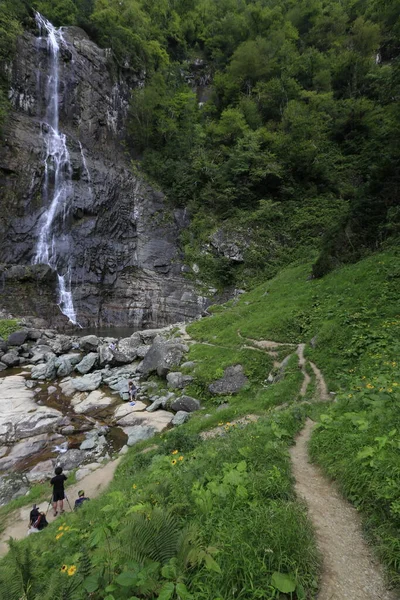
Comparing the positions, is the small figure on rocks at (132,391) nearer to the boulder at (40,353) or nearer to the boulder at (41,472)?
the boulder at (41,472)

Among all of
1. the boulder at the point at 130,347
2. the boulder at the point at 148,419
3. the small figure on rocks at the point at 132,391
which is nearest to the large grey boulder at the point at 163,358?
the small figure on rocks at the point at 132,391

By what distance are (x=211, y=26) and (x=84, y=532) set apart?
80837mm

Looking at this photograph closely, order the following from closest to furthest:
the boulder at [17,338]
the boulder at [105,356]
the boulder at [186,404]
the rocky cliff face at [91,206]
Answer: the boulder at [186,404]
the boulder at [105,356]
the boulder at [17,338]
the rocky cliff face at [91,206]

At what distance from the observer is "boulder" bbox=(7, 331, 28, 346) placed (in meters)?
20.9

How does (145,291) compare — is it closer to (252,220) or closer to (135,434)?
(252,220)

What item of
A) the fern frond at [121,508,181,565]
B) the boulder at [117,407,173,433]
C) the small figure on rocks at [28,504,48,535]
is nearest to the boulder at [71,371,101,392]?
the boulder at [117,407,173,433]

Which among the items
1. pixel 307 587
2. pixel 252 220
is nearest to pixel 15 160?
pixel 252 220

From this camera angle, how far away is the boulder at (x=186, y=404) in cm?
1145

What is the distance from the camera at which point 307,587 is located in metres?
2.45

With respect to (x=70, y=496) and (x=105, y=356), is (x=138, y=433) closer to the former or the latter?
(x=70, y=496)

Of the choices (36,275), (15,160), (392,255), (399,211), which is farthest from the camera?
(15,160)

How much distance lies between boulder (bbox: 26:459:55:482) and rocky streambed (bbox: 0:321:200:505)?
0.11ft

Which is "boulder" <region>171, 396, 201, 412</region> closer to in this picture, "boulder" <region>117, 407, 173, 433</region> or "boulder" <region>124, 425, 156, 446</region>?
"boulder" <region>117, 407, 173, 433</region>

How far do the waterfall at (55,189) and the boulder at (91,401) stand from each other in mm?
18298
